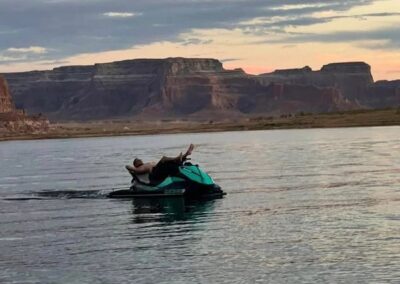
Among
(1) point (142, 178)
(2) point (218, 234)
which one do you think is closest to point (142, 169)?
(1) point (142, 178)

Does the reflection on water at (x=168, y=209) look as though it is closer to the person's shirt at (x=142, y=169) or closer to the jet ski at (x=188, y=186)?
the jet ski at (x=188, y=186)

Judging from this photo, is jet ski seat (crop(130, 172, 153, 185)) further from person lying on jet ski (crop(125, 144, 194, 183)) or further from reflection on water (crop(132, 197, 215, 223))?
reflection on water (crop(132, 197, 215, 223))

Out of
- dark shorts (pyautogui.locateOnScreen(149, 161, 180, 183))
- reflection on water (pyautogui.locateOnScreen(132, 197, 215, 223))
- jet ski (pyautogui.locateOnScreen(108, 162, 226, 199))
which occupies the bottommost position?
reflection on water (pyautogui.locateOnScreen(132, 197, 215, 223))

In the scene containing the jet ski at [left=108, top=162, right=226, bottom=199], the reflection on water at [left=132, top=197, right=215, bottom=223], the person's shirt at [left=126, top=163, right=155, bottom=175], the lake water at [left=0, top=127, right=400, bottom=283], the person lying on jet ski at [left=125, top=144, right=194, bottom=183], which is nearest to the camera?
the lake water at [left=0, top=127, right=400, bottom=283]

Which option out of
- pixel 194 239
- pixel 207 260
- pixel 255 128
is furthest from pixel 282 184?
pixel 255 128

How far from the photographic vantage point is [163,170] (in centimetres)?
3822

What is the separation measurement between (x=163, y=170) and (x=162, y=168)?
0.62 ft

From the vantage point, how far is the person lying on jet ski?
37403 millimetres

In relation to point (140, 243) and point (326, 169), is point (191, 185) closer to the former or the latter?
point (140, 243)

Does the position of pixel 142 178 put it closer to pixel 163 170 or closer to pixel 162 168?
pixel 163 170

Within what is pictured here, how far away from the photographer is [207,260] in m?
21.7

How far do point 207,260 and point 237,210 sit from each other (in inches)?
417

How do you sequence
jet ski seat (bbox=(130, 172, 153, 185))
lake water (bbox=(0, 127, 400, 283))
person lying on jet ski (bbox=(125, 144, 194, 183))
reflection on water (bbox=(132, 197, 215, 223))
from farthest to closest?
1. jet ski seat (bbox=(130, 172, 153, 185))
2. person lying on jet ski (bbox=(125, 144, 194, 183))
3. reflection on water (bbox=(132, 197, 215, 223))
4. lake water (bbox=(0, 127, 400, 283))

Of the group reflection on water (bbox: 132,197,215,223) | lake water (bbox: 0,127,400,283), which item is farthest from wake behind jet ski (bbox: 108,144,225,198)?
lake water (bbox: 0,127,400,283)
